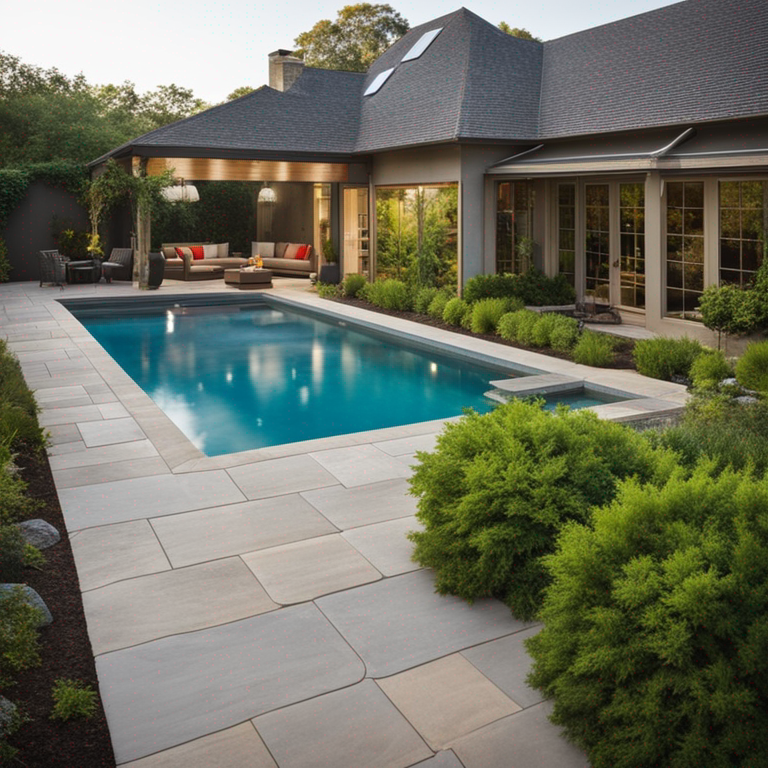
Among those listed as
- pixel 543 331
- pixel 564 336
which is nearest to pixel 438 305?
pixel 543 331

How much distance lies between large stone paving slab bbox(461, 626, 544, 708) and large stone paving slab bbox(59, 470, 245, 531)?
2439 mm

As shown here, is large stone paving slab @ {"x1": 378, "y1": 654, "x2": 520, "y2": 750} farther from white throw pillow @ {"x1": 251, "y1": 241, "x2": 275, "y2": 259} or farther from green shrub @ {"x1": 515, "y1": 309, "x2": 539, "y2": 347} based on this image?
white throw pillow @ {"x1": 251, "y1": 241, "x2": 275, "y2": 259}

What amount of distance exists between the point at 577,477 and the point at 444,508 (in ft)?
2.31

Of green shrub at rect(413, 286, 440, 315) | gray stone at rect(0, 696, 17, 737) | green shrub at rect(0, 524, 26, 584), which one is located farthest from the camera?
green shrub at rect(413, 286, 440, 315)

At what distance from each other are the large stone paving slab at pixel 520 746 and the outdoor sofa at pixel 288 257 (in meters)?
19.9

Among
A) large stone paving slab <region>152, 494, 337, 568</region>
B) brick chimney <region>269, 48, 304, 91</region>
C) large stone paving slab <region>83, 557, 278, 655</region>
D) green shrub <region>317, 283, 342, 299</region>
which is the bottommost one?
large stone paving slab <region>83, 557, 278, 655</region>

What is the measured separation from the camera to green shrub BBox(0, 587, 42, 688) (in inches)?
141

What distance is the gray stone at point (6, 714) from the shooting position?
10.2 ft

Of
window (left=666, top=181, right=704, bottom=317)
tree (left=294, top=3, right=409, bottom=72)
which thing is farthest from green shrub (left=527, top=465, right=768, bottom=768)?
tree (left=294, top=3, right=409, bottom=72)

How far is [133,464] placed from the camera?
21.8 ft

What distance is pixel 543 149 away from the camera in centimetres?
1552

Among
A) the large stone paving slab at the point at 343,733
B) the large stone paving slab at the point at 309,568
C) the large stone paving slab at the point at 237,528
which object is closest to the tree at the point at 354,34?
the large stone paving slab at the point at 237,528

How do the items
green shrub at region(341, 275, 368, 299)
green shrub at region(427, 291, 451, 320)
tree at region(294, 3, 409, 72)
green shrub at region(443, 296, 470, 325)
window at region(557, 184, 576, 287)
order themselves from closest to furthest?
green shrub at region(443, 296, 470, 325) → green shrub at region(427, 291, 451, 320) → window at region(557, 184, 576, 287) → green shrub at region(341, 275, 368, 299) → tree at region(294, 3, 409, 72)

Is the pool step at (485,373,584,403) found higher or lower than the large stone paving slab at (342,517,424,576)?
higher
